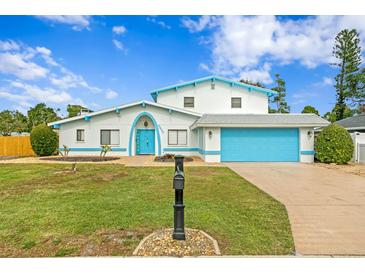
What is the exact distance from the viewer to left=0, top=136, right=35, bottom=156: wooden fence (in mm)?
20953

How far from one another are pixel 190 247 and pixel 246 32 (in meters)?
10.3

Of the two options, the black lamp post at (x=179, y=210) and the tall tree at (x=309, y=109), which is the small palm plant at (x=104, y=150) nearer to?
the black lamp post at (x=179, y=210)

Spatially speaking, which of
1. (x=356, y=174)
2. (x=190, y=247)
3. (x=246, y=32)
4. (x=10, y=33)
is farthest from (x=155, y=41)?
(x=190, y=247)

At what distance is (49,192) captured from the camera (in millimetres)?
6777

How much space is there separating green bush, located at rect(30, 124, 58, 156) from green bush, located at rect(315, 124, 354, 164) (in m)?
20.5

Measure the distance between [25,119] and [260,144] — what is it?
3876cm

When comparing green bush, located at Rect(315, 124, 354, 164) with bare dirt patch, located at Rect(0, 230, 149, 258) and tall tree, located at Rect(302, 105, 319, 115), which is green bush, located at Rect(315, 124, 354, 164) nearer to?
bare dirt patch, located at Rect(0, 230, 149, 258)

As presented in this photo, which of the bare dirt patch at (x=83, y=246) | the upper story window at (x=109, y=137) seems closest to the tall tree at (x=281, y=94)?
the upper story window at (x=109, y=137)

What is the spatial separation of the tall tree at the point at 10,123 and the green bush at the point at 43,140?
1933 centimetres

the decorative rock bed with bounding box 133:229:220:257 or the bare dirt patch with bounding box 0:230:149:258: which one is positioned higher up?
the decorative rock bed with bounding box 133:229:220:257

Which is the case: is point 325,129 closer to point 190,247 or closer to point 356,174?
point 356,174

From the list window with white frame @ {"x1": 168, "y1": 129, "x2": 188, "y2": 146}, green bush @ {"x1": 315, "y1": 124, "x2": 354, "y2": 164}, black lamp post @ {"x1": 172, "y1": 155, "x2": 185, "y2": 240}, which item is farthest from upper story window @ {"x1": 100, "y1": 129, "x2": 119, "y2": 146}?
black lamp post @ {"x1": 172, "y1": 155, "x2": 185, "y2": 240}

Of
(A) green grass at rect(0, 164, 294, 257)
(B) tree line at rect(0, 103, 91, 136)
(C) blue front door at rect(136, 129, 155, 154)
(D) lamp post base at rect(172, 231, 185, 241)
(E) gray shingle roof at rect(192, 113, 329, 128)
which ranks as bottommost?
(A) green grass at rect(0, 164, 294, 257)
